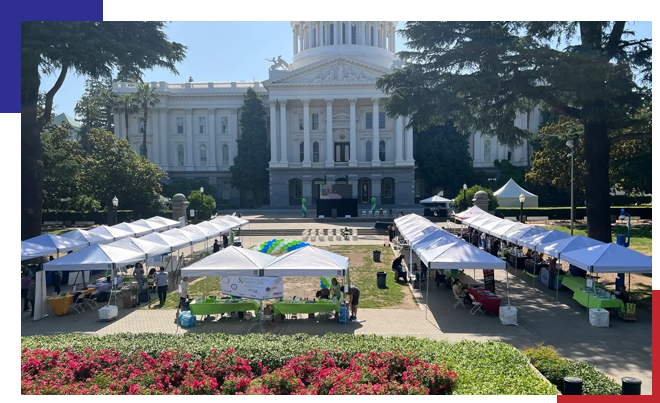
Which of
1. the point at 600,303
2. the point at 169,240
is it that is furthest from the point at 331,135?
the point at 600,303

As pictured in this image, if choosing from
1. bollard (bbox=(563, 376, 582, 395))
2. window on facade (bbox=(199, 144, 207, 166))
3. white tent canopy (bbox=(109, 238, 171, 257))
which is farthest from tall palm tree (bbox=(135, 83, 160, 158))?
bollard (bbox=(563, 376, 582, 395))

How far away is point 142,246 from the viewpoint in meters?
19.3

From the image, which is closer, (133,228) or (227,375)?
(227,375)

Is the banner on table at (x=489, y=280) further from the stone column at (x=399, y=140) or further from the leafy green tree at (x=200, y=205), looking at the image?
the stone column at (x=399, y=140)

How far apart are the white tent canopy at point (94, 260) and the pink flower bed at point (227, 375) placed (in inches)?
275

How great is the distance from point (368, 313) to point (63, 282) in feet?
44.2

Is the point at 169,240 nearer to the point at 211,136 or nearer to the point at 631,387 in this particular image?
the point at 631,387

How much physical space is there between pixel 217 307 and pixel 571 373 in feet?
33.0

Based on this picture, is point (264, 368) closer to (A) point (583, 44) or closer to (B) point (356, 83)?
(A) point (583, 44)

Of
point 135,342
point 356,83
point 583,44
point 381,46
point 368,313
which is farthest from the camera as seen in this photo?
point 381,46

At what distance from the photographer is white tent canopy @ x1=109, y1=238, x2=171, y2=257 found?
18.8m

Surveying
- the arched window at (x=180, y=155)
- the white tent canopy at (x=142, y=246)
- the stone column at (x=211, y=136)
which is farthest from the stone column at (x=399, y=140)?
the white tent canopy at (x=142, y=246)

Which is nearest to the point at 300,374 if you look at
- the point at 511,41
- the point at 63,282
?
the point at 63,282

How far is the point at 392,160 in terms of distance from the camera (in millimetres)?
65688
